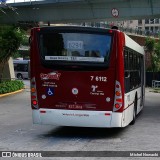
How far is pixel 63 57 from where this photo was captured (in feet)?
41.1

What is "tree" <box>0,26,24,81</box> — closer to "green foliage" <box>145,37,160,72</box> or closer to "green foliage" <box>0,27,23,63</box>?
"green foliage" <box>0,27,23,63</box>

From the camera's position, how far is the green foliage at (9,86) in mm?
30972

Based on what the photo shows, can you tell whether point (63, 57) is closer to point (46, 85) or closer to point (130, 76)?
point (46, 85)

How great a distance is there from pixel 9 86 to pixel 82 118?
20686 millimetres

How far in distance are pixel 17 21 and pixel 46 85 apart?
928 inches

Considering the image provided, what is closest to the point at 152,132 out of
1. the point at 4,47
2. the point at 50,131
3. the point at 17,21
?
the point at 50,131

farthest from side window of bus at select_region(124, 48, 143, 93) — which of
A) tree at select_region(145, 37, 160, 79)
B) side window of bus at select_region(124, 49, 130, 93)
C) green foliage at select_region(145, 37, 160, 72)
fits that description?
green foliage at select_region(145, 37, 160, 72)

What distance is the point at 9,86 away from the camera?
106 feet

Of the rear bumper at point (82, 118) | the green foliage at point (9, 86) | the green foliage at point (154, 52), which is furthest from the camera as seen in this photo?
the green foliage at point (154, 52)

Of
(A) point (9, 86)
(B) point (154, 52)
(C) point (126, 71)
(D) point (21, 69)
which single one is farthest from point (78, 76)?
(D) point (21, 69)

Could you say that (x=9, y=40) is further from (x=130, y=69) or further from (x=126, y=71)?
(x=126, y=71)

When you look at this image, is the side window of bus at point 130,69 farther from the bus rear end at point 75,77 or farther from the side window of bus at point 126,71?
the bus rear end at point 75,77

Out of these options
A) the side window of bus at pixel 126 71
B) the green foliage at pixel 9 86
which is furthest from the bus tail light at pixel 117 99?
the green foliage at pixel 9 86

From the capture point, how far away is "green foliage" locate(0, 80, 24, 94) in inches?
1219
